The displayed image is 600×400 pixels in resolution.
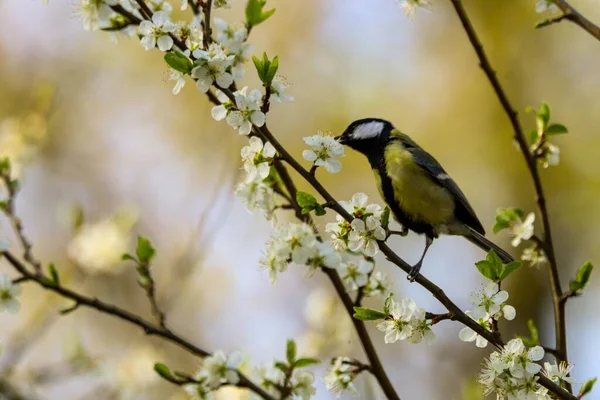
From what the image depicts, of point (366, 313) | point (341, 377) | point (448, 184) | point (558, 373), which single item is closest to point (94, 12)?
point (366, 313)

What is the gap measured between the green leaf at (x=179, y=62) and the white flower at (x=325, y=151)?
0.28m

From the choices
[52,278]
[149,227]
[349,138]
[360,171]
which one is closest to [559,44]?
[360,171]

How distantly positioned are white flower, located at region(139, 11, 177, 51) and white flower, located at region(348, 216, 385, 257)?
20.9 inches

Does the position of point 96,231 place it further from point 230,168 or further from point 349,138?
point 349,138

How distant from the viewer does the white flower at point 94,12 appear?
58.8 inches

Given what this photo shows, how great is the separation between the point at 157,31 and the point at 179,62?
11cm

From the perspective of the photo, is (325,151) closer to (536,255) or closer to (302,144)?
(536,255)

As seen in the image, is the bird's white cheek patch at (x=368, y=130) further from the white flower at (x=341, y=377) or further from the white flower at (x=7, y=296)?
the white flower at (x=7, y=296)

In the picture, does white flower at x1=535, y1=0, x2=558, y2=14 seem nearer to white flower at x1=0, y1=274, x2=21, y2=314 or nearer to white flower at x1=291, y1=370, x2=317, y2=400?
white flower at x1=291, y1=370, x2=317, y2=400

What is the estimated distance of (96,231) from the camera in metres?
2.89

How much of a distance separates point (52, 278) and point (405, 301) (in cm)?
78

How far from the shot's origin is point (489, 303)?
1313 millimetres

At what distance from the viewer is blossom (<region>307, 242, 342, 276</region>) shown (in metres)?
1.31

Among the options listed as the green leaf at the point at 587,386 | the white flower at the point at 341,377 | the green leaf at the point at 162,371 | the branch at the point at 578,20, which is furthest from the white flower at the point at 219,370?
the branch at the point at 578,20
